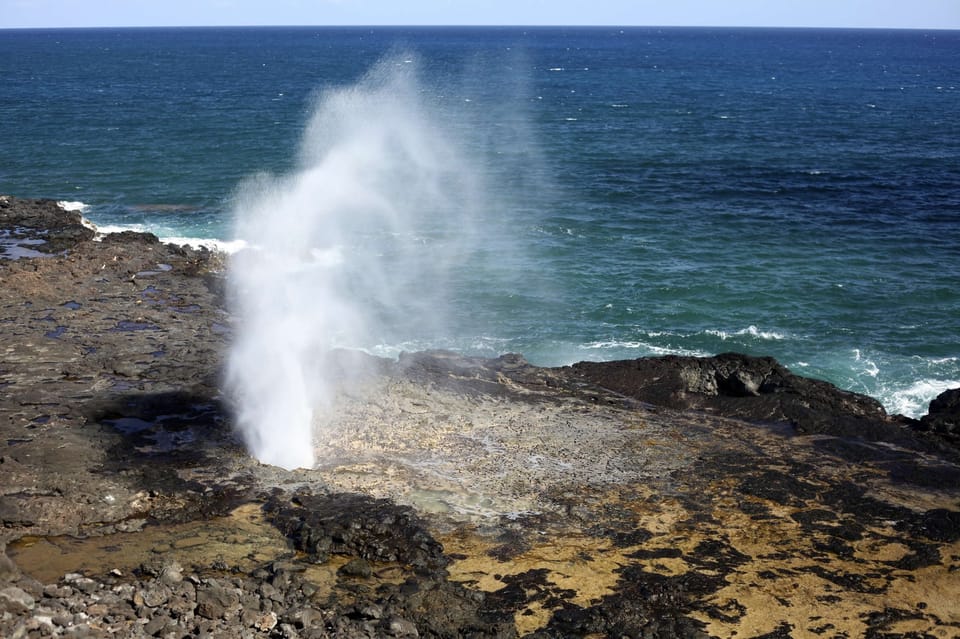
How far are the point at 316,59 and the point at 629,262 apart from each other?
162842 millimetres

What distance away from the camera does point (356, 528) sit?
2045 cm

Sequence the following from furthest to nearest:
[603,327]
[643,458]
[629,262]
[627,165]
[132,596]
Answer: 1. [627,165]
2. [629,262]
3. [603,327]
4. [643,458]
5. [132,596]

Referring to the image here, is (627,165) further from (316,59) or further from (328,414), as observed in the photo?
(316,59)

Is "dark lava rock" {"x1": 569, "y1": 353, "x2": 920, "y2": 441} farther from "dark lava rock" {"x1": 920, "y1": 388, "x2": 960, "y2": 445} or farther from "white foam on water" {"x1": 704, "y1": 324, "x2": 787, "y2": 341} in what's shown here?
"white foam on water" {"x1": 704, "y1": 324, "x2": 787, "y2": 341}

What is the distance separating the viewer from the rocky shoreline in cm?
1786

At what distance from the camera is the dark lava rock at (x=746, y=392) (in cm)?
2731

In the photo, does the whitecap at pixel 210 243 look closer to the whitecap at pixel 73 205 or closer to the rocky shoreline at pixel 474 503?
the whitecap at pixel 73 205

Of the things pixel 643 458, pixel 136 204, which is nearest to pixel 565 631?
pixel 643 458

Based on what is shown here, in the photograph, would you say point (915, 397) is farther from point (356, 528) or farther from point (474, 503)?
point (356, 528)

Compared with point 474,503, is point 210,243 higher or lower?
higher

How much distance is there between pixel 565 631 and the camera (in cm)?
1761

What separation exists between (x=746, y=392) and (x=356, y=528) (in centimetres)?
1487

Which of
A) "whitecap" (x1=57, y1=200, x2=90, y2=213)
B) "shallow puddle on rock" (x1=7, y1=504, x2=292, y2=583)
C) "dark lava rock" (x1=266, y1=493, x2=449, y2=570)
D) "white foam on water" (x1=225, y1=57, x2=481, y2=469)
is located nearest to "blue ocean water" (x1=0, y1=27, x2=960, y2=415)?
"whitecap" (x1=57, y1=200, x2=90, y2=213)

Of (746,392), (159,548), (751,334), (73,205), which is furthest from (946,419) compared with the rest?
(73,205)
